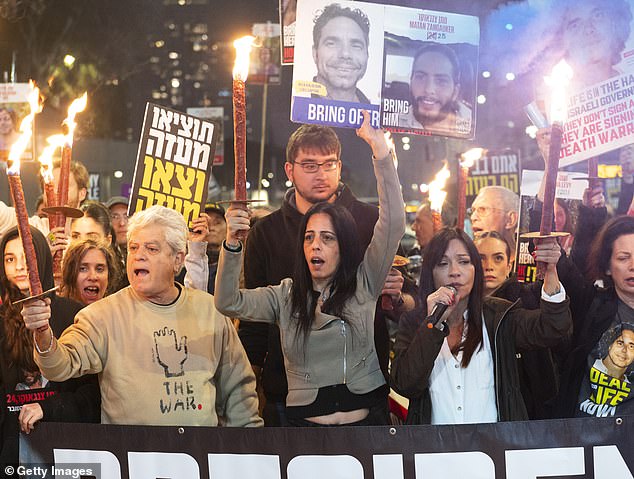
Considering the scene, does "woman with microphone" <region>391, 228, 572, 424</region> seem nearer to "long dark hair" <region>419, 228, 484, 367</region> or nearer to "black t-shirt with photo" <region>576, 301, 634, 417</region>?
"long dark hair" <region>419, 228, 484, 367</region>

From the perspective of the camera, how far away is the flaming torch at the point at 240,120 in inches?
124

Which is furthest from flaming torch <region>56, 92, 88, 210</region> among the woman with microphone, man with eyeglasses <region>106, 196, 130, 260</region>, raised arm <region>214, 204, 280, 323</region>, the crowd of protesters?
man with eyeglasses <region>106, 196, 130, 260</region>

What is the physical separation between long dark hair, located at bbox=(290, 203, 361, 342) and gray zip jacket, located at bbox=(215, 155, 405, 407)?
0.11 feet

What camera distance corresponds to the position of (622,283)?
147 inches

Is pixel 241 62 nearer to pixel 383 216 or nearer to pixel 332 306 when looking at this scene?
pixel 383 216

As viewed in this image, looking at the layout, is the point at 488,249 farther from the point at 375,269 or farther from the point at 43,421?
the point at 43,421

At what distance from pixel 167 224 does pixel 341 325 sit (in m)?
0.81

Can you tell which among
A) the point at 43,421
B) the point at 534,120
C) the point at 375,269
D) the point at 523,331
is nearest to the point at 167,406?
the point at 43,421

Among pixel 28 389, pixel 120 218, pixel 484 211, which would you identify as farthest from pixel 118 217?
pixel 28 389

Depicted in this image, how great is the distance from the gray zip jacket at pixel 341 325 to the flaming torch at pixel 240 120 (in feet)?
1.60

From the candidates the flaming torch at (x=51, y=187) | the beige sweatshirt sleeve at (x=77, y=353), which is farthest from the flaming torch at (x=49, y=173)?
the beige sweatshirt sleeve at (x=77, y=353)

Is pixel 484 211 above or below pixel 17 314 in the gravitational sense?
above

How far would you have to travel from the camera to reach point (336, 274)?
371cm

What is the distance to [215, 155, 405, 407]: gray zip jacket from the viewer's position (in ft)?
11.7
